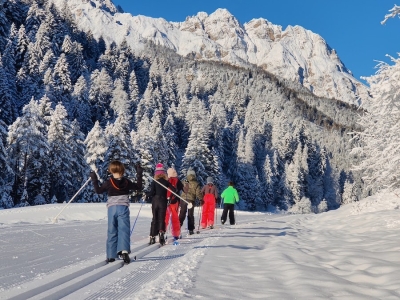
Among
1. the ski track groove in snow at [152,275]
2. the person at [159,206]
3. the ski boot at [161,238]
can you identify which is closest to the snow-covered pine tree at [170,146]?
the person at [159,206]

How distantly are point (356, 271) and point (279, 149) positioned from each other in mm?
112814

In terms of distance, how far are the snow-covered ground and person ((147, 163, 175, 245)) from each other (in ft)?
1.85

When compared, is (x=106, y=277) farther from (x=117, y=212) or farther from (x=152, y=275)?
(x=117, y=212)

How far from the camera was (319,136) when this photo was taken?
597ft

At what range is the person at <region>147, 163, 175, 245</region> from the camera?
9.87m

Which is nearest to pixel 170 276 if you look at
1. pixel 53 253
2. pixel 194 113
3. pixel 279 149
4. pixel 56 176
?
pixel 53 253

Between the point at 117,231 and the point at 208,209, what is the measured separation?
30.4ft

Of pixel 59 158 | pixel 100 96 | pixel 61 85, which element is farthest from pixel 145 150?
pixel 100 96

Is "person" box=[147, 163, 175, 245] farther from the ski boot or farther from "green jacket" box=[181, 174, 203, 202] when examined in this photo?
"green jacket" box=[181, 174, 203, 202]

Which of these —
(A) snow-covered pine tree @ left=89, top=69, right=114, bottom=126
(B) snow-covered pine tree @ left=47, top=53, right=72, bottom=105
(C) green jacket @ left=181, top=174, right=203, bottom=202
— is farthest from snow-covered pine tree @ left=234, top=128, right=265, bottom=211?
(C) green jacket @ left=181, top=174, right=203, bottom=202

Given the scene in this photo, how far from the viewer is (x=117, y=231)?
284 inches

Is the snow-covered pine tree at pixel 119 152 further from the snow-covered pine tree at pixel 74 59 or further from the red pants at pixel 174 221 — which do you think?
the snow-covered pine tree at pixel 74 59

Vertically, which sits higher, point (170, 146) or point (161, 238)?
point (170, 146)

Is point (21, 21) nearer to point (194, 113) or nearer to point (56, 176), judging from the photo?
point (194, 113)
